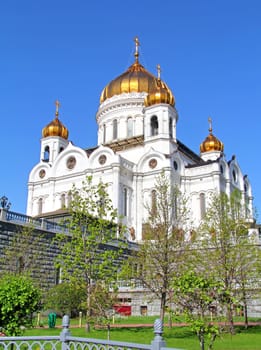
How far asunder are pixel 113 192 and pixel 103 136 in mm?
13304

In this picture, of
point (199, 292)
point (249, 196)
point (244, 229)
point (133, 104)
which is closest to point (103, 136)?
point (133, 104)

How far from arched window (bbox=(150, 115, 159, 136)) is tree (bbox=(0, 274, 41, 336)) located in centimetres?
3574

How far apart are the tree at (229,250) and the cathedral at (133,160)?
19038mm

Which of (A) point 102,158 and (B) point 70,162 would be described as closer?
(A) point 102,158

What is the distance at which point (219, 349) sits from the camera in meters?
12.9

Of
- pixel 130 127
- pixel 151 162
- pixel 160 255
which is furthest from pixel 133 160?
pixel 160 255

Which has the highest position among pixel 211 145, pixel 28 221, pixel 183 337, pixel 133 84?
pixel 133 84

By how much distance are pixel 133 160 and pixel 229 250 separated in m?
27.8

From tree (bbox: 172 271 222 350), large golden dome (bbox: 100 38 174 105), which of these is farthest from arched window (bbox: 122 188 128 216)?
tree (bbox: 172 271 222 350)

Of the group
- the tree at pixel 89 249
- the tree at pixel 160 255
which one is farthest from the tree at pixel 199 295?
the tree at pixel 160 255

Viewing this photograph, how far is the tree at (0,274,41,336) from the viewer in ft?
36.6

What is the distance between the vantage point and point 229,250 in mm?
19297

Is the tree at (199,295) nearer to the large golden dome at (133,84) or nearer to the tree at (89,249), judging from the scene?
the tree at (89,249)

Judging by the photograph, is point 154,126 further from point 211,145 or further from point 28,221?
point 28,221
